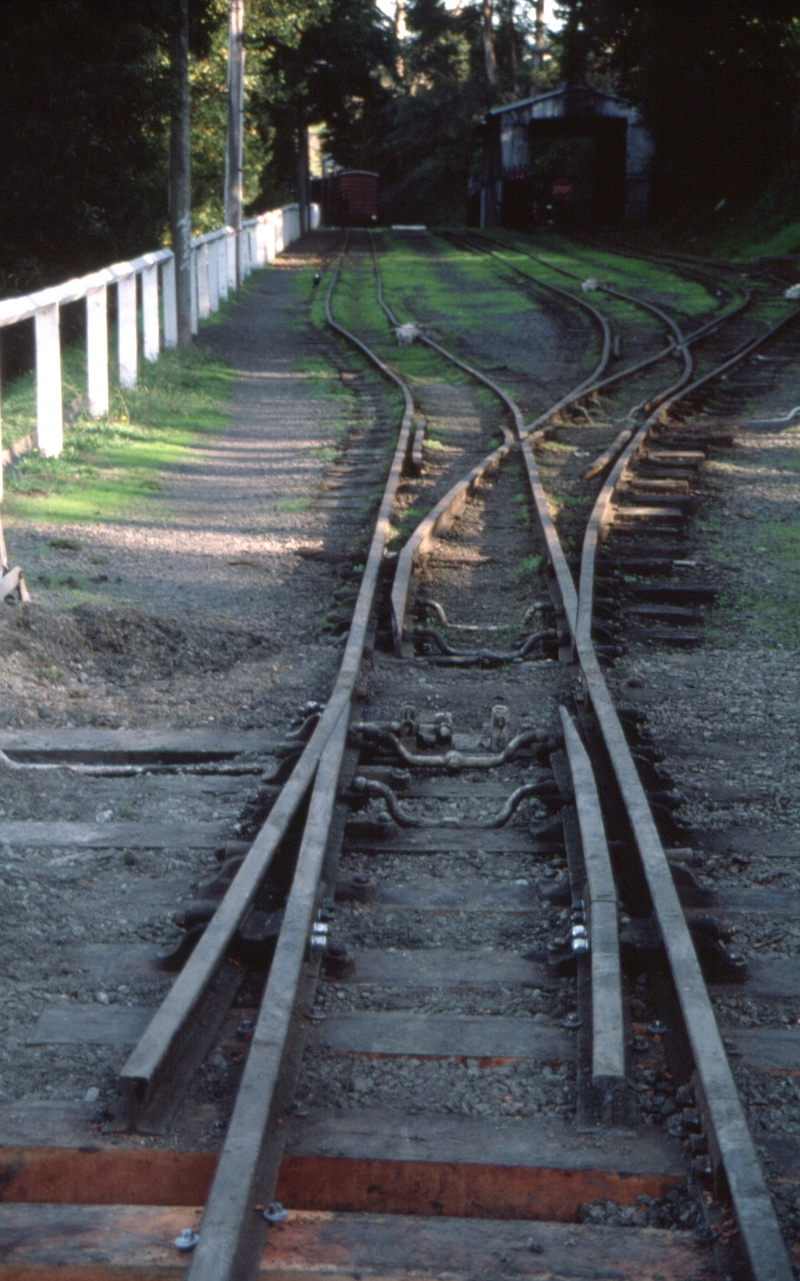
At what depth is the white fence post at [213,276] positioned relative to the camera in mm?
24062

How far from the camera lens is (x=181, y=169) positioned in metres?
17.9

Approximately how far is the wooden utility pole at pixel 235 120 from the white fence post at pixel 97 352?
1802cm

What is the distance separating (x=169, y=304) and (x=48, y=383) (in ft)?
23.6

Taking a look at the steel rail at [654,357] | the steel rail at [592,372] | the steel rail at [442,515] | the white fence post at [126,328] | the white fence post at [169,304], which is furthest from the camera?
the white fence post at [169,304]

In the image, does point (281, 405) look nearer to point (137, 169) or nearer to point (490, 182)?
point (137, 169)

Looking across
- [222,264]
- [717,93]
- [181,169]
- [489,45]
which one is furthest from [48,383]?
[489,45]

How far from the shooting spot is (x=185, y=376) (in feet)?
53.3

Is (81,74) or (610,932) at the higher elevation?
(81,74)

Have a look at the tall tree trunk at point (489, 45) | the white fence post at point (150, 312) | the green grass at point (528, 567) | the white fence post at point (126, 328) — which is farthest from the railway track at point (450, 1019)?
the tall tree trunk at point (489, 45)

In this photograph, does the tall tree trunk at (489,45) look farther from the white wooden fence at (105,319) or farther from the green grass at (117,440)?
the green grass at (117,440)

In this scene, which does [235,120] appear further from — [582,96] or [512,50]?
[512,50]

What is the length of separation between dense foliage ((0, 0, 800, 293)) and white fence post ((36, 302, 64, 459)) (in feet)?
26.2

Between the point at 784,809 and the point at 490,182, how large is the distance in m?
57.7

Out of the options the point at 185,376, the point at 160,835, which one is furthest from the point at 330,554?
the point at 185,376
